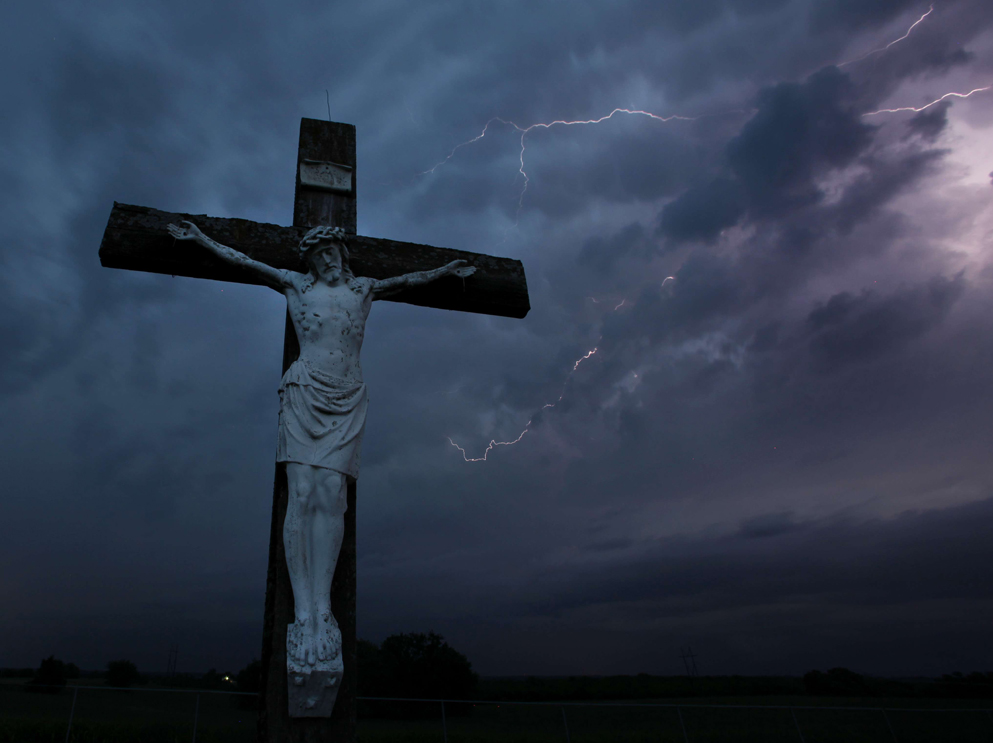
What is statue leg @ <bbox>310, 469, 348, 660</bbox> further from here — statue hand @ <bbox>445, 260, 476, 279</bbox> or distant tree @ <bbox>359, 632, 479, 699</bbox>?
distant tree @ <bbox>359, 632, 479, 699</bbox>

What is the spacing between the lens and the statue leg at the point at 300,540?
10.2 ft

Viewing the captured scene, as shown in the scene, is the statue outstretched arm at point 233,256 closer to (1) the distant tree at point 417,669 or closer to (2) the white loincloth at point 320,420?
(2) the white loincloth at point 320,420

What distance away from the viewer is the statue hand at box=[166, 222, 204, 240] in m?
4.00

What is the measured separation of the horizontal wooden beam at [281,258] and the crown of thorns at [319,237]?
248mm

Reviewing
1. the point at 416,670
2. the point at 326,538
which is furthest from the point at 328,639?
the point at 416,670

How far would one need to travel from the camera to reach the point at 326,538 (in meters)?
3.26

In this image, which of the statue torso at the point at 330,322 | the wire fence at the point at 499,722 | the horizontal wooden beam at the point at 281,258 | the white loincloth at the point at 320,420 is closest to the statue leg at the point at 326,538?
the white loincloth at the point at 320,420

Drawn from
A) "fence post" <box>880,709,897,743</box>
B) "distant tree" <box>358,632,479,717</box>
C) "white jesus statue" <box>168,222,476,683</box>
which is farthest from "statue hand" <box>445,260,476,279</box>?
"distant tree" <box>358,632,479,717</box>

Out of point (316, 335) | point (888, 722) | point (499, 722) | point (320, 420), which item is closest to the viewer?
point (320, 420)

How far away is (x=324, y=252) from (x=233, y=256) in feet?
2.03

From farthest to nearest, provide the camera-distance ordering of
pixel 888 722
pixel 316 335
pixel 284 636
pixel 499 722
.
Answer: pixel 499 722 → pixel 888 722 → pixel 316 335 → pixel 284 636

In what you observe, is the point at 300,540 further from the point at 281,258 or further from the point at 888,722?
the point at 888,722

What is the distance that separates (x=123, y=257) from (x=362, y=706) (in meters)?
19.1

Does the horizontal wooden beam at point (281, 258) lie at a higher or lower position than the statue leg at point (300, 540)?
higher
